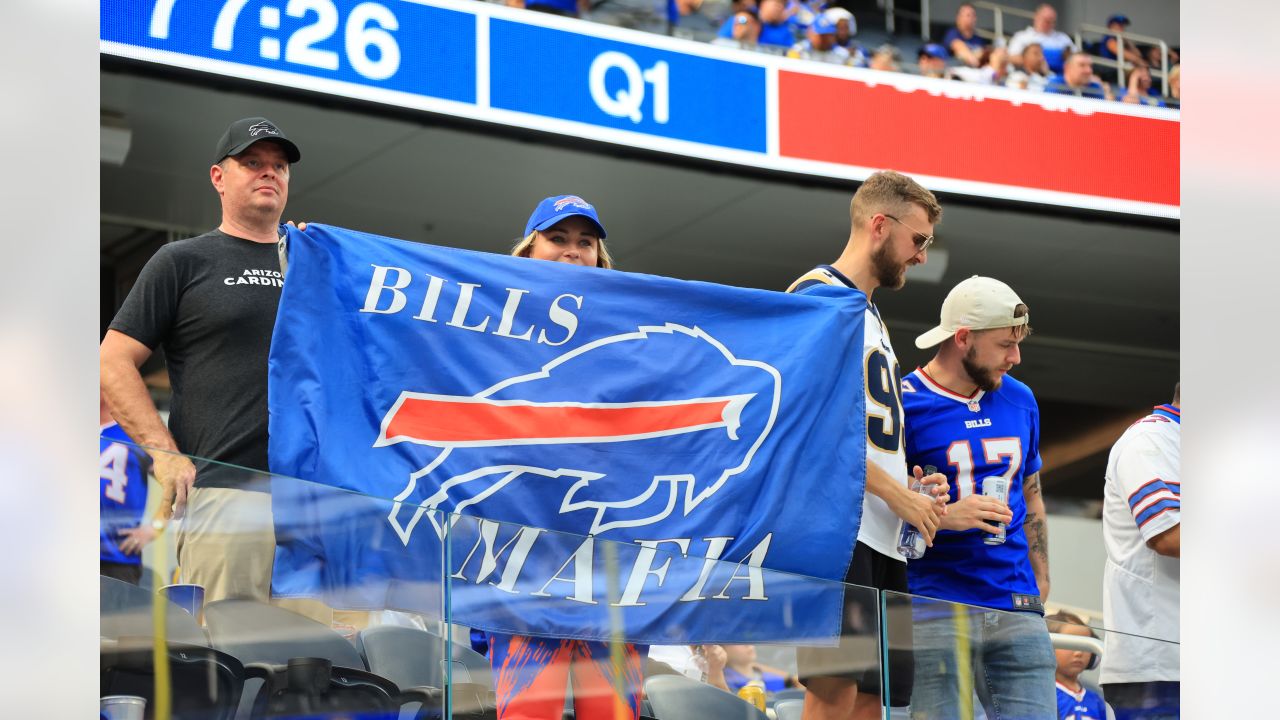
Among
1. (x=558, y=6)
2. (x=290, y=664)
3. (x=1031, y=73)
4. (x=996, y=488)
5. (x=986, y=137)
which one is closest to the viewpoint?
(x=290, y=664)

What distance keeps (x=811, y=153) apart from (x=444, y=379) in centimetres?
629

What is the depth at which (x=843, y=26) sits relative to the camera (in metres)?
9.69

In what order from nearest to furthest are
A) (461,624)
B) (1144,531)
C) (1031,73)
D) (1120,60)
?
(461,624) → (1144,531) → (1031,73) → (1120,60)

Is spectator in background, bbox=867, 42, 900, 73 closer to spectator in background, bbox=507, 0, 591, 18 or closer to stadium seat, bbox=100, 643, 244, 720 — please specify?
spectator in background, bbox=507, 0, 591, 18

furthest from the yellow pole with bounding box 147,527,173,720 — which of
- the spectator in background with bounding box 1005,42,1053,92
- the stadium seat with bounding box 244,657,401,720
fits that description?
the spectator in background with bounding box 1005,42,1053,92

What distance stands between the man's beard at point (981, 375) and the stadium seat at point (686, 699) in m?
1.14

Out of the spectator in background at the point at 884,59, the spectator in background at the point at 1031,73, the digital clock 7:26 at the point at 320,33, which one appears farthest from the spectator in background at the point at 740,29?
the digital clock 7:26 at the point at 320,33

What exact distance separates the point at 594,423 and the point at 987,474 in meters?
0.89

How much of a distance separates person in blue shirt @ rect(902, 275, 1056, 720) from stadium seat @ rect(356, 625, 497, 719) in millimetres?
1016

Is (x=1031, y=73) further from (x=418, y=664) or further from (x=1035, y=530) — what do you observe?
(x=418, y=664)
